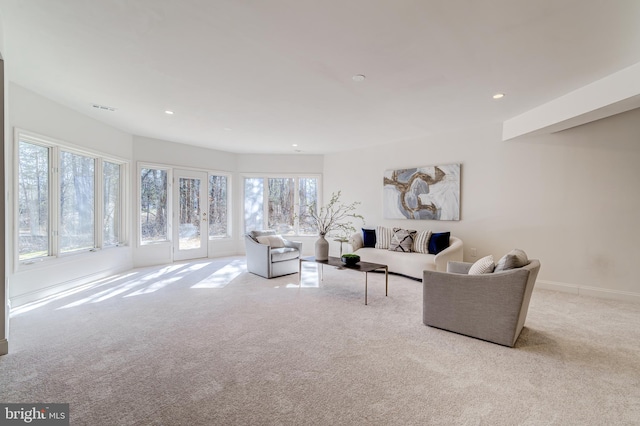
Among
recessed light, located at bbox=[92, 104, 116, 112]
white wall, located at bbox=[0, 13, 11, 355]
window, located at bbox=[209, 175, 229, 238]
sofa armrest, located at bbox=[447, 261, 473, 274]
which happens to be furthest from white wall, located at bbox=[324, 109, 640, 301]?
white wall, located at bbox=[0, 13, 11, 355]

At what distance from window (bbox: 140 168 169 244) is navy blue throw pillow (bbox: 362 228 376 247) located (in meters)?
4.25

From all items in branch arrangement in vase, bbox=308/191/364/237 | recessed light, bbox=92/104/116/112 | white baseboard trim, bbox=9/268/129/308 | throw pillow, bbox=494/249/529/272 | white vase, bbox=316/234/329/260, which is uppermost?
recessed light, bbox=92/104/116/112

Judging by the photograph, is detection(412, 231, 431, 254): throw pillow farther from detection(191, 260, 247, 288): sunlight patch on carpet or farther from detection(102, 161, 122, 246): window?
detection(102, 161, 122, 246): window

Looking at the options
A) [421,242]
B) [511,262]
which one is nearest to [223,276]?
[421,242]

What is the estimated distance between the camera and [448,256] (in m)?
4.68

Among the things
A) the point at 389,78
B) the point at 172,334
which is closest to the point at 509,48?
the point at 389,78

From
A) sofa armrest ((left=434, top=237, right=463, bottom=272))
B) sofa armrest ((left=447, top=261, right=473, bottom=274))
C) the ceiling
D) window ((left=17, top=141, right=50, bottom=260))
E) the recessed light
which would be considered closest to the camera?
the ceiling

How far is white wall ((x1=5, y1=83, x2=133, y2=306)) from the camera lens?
11.6 ft

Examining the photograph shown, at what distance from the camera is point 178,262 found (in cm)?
647

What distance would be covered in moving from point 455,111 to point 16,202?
18.9ft

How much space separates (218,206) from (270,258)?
3020 millimetres

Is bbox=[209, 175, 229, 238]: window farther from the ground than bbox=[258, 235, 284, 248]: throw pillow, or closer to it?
farther from the ground

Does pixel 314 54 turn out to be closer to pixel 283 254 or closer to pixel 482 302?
pixel 482 302

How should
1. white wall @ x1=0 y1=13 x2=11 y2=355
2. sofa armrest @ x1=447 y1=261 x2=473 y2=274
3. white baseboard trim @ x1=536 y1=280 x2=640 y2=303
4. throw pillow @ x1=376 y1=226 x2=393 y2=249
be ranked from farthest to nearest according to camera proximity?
throw pillow @ x1=376 y1=226 x2=393 y2=249
white baseboard trim @ x1=536 y1=280 x2=640 y2=303
sofa armrest @ x1=447 y1=261 x2=473 y2=274
white wall @ x1=0 y1=13 x2=11 y2=355
